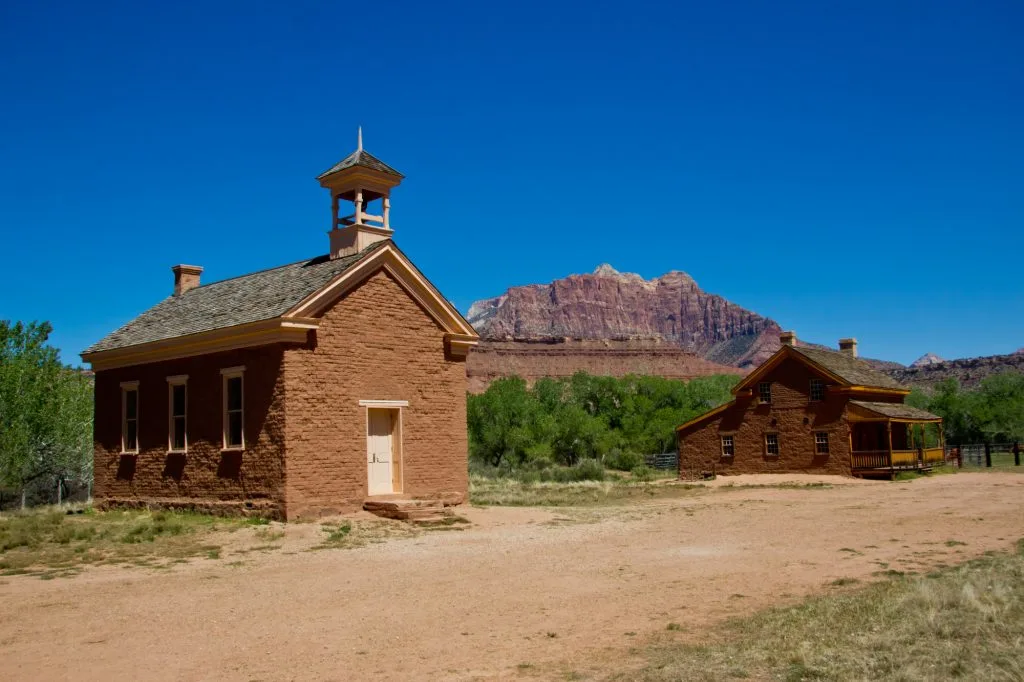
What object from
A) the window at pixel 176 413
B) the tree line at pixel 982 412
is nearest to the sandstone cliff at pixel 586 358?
the tree line at pixel 982 412

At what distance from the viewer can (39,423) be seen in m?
34.6

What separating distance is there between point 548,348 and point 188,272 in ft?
450

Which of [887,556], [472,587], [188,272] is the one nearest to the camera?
[472,587]

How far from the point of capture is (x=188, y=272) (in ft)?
99.3

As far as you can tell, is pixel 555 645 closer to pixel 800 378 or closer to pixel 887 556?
pixel 887 556

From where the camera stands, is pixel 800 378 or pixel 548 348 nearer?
pixel 800 378

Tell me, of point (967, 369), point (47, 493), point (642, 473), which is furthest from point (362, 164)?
point (967, 369)

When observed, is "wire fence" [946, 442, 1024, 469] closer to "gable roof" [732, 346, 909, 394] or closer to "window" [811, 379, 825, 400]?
"gable roof" [732, 346, 909, 394]

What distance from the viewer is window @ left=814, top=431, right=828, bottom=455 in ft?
140

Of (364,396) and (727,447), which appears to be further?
(727,447)

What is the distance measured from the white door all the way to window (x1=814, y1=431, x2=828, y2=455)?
25826 millimetres

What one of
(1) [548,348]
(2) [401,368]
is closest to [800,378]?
(2) [401,368]

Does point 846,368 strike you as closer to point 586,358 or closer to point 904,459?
point 904,459

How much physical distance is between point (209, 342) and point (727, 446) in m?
29.7
